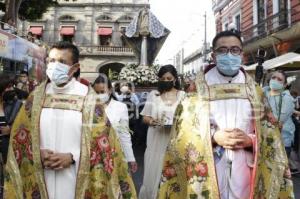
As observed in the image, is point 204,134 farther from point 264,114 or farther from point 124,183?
point 124,183

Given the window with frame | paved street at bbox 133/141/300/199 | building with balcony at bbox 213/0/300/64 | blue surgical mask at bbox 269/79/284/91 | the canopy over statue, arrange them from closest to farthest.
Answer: blue surgical mask at bbox 269/79/284/91 < paved street at bbox 133/141/300/199 < the canopy over statue < building with balcony at bbox 213/0/300/64 < the window with frame

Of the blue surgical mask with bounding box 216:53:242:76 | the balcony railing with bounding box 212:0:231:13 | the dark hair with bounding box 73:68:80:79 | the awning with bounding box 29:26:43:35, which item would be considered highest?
the awning with bounding box 29:26:43:35

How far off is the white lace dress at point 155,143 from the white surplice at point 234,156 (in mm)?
1921

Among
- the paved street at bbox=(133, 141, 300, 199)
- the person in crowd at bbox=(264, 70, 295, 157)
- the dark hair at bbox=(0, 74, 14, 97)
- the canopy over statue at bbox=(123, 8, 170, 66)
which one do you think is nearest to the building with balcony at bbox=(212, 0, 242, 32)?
the canopy over statue at bbox=(123, 8, 170, 66)

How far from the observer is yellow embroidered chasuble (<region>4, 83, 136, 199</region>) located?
293 cm

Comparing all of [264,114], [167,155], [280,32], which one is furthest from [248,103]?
[280,32]

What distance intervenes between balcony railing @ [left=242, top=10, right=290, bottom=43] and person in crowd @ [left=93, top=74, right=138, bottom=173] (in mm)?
14084

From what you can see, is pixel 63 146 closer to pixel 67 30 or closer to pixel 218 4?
pixel 218 4

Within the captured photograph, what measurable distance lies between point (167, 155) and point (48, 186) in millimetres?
814

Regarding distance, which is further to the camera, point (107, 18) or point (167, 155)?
point (107, 18)

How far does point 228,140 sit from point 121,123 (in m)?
2.12

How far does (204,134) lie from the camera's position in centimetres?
297

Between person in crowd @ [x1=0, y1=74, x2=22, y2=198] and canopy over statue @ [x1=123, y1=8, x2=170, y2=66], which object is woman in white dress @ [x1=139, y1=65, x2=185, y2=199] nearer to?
person in crowd @ [x1=0, y1=74, x2=22, y2=198]

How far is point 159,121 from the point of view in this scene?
4.96 metres
